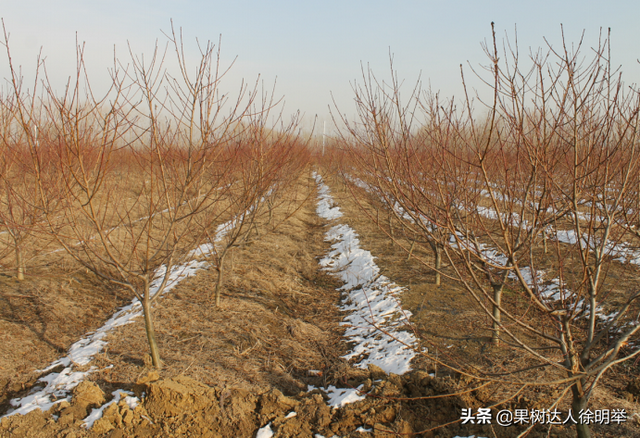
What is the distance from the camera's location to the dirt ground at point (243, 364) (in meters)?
2.54

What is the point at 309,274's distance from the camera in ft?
21.8

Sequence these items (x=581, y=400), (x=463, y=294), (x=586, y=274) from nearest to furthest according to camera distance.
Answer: (x=586, y=274), (x=581, y=400), (x=463, y=294)

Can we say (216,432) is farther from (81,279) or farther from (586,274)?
(81,279)

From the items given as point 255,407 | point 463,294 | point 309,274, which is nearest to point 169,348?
point 255,407

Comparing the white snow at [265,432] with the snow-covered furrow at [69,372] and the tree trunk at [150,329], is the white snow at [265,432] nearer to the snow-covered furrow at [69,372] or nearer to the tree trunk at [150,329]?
the tree trunk at [150,329]

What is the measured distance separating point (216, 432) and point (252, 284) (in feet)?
10.4

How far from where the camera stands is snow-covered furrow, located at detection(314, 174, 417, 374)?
12.1 feet

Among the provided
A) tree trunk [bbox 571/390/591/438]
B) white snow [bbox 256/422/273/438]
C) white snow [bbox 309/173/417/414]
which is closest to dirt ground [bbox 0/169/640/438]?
white snow [bbox 256/422/273/438]

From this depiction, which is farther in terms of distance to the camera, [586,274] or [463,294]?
[463,294]

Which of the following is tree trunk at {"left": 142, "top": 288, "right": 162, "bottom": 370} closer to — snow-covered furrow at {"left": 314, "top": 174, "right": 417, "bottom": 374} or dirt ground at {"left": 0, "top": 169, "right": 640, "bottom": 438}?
dirt ground at {"left": 0, "top": 169, "right": 640, "bottom": 438}

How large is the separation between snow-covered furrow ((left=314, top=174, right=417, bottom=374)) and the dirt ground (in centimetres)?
19

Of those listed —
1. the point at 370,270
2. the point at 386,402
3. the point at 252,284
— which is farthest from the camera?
the point at 370,270

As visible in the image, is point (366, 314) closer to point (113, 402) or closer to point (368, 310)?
point (368, 310)

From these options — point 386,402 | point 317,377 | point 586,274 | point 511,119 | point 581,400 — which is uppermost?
point 511,119
